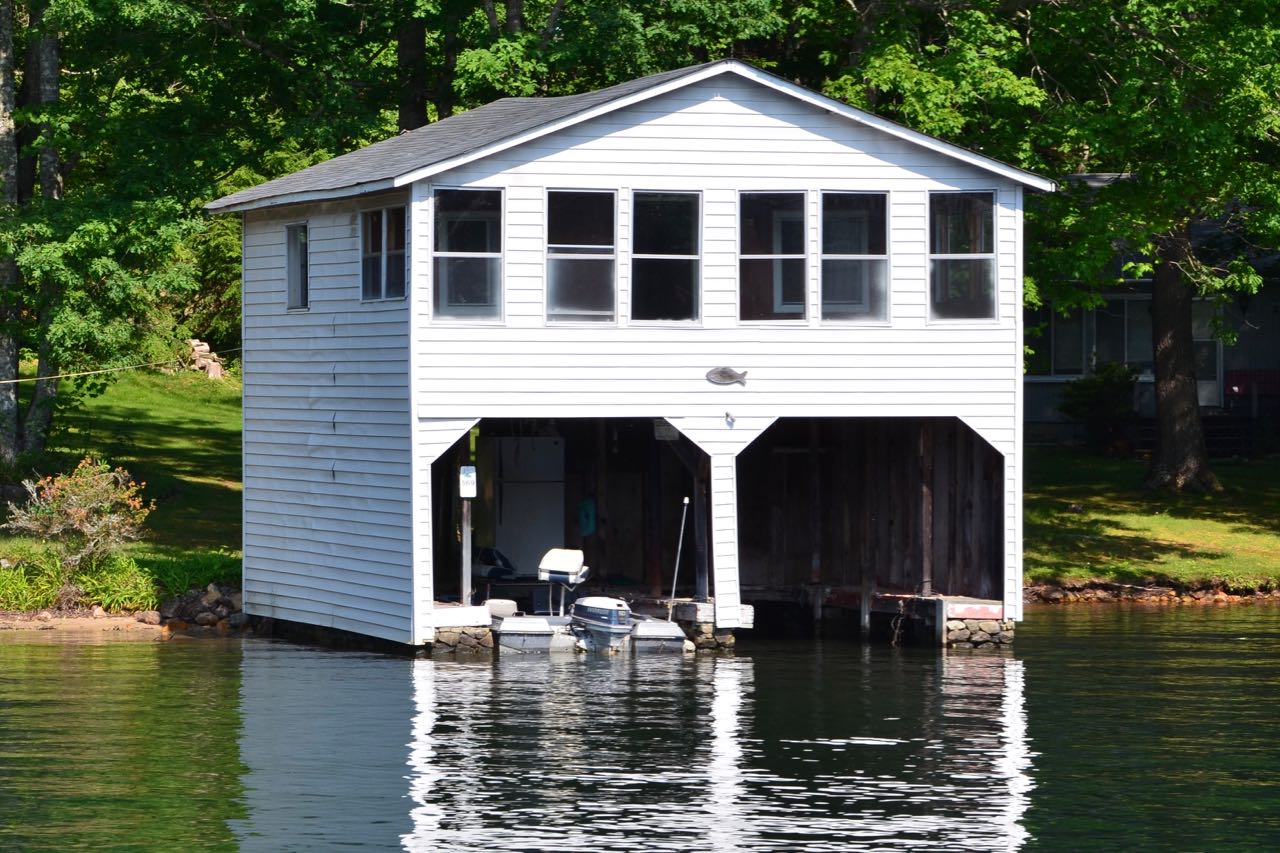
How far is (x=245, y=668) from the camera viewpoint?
2795 cm

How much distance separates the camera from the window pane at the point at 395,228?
2910 cm

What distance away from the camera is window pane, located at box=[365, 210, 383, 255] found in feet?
97.0

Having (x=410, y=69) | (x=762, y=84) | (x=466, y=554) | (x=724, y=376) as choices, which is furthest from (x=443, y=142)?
(x=410, y=69)

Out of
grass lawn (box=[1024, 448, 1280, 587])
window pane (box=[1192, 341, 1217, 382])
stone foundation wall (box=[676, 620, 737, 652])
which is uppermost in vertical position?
window pane (box=[1192, 341, 1217, 382])

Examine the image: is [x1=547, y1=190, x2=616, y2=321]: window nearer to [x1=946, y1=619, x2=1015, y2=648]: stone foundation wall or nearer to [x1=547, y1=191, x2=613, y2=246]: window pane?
[x1=547, y1=191, x2=613, y2=246]: window pane

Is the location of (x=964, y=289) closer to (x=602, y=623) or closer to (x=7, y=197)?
(x=602, y=623)

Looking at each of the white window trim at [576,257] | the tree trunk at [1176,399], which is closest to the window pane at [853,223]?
the white window trim at [576,257]

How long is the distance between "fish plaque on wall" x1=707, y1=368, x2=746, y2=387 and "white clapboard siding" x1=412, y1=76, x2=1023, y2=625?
0.10 meters

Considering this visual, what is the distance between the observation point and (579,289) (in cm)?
2903

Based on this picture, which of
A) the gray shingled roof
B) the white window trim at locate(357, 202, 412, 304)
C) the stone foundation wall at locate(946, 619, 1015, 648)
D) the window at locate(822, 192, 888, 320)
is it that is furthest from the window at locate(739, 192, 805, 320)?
the stone foundation wall at locate(946, 619, 1015, 648)

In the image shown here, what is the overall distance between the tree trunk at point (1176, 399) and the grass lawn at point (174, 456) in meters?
18.5

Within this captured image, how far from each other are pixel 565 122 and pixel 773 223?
11.5 feet

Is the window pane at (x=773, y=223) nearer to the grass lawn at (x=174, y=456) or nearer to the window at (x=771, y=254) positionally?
the window at (x=771, y=254)

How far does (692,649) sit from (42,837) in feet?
43.8
